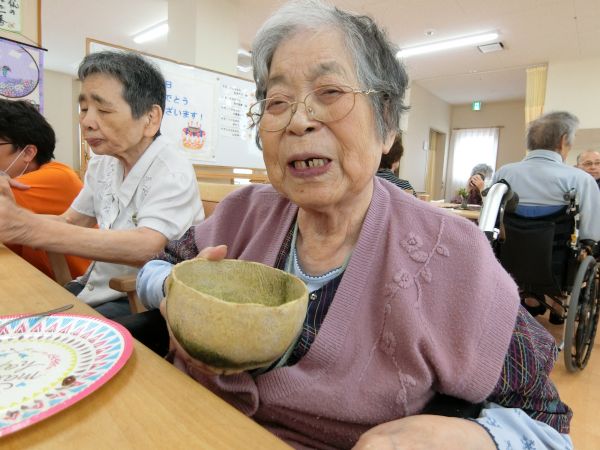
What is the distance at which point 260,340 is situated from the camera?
1.24ft

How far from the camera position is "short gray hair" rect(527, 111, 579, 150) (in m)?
2.36

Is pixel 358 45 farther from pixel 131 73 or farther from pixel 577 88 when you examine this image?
pixel 577 88

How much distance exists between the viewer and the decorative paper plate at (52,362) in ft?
1.24

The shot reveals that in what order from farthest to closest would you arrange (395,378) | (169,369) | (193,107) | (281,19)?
1. (193,107)
2. (281,19)
3. (395,378)
4. (169,369)

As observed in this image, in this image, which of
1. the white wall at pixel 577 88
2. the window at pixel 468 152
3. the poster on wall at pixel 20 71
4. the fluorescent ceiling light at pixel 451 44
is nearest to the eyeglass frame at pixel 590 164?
the fluorescent ceiling light at pixel 451 44

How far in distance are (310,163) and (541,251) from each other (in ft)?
6.93

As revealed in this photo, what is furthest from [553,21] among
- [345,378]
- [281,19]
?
[345,378]

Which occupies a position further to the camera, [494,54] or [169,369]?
[494,54]

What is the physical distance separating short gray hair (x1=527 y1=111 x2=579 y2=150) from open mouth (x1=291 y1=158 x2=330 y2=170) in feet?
7.58

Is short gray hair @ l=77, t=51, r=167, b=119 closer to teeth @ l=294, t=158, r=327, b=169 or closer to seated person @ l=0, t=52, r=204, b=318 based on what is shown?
seated person @ l=0, t=52, r=204, b=318

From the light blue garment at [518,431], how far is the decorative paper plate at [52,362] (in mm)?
489

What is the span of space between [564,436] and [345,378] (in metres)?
0.33

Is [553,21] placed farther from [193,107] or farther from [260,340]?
[260,340]

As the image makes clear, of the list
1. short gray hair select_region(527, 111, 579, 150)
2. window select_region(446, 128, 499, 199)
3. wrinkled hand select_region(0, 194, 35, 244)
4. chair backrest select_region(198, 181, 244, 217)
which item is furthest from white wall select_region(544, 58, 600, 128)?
wrinkled hand select_region(0, 194, 35, 244)
